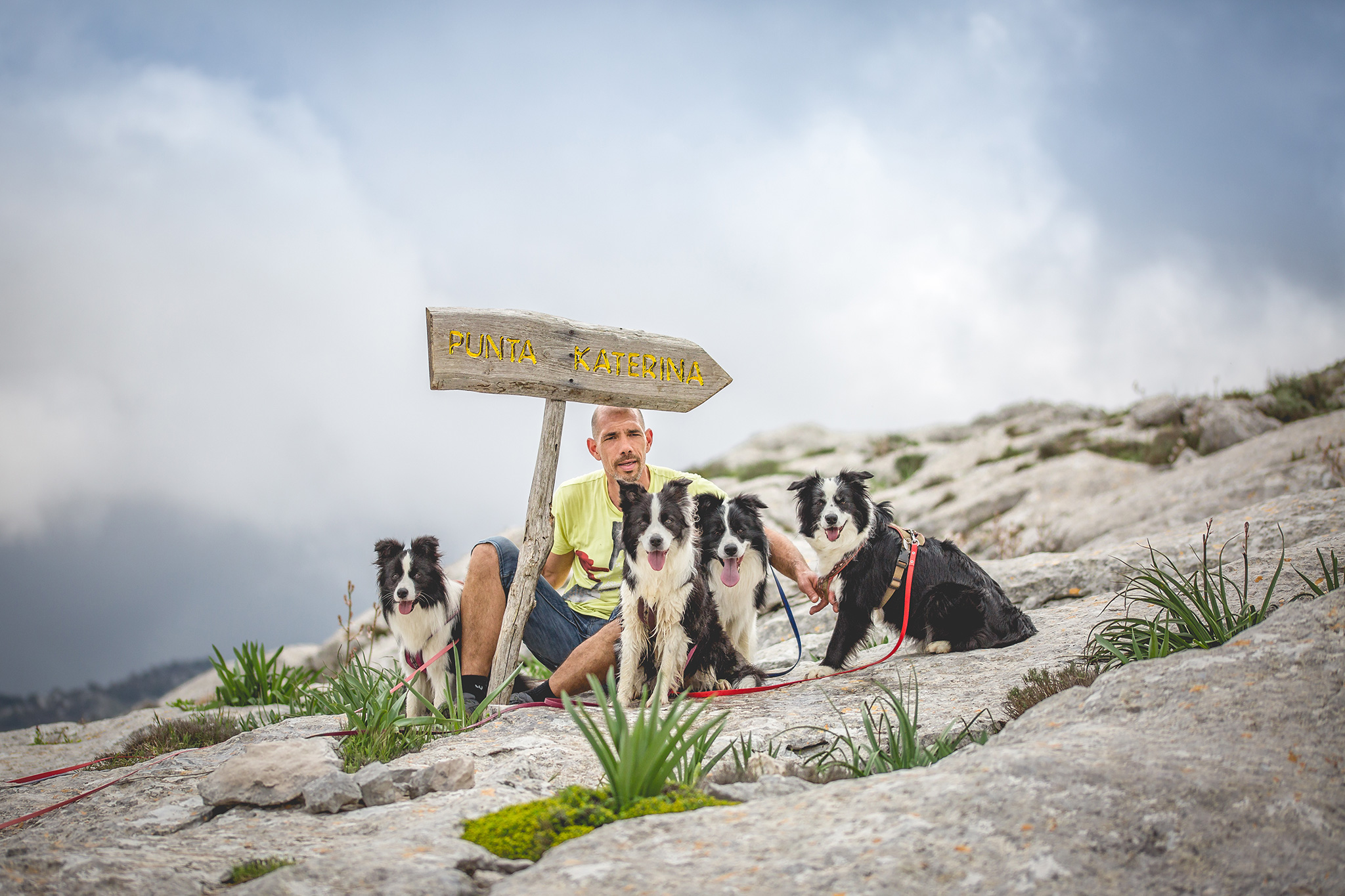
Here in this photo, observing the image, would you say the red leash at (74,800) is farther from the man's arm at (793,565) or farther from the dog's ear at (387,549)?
the man's arm at (793,565)

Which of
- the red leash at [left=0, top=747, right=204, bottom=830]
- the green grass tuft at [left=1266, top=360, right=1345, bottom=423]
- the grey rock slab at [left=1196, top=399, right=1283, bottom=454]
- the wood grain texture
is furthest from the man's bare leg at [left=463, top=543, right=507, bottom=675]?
the green grass tuft at [left=1266, top=360, right=1345, bottom=423]

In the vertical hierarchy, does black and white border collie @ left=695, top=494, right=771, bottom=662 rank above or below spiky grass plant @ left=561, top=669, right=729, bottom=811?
above

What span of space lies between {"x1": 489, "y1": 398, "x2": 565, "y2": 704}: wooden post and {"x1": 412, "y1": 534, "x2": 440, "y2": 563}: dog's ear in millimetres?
733

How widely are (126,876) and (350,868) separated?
0.70 meters

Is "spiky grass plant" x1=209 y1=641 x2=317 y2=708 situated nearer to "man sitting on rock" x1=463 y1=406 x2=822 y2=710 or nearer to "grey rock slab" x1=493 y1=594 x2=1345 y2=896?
"man sitting on rock" x1=463 y1=406 x2=822 y2=710

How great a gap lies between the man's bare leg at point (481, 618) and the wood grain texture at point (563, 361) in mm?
1298

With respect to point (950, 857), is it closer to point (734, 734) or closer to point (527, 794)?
point (527, 794)

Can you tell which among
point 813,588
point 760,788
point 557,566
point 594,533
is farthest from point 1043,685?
point 557,566

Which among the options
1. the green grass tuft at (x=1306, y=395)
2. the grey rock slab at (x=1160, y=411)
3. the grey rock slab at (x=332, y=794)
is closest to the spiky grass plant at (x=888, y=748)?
the grey rock slab at (x=332, y=794)

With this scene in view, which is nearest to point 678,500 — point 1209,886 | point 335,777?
point 335,777

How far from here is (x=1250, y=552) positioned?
5266mm

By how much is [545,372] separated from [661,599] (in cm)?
156

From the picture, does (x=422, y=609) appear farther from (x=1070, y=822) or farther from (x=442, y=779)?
(x=1070, y=822)

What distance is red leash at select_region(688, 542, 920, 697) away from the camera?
15.0 ft
